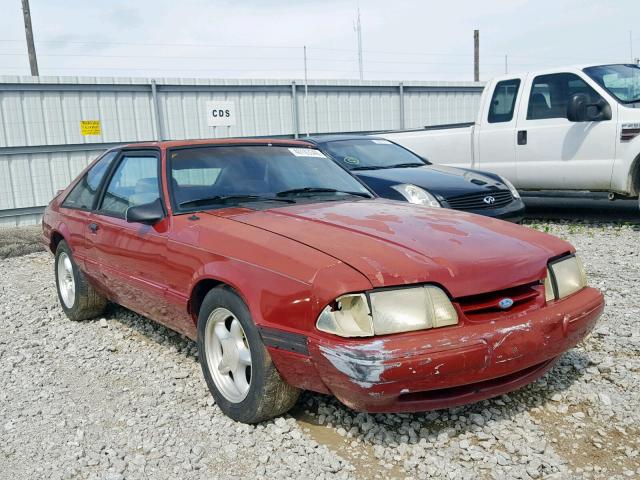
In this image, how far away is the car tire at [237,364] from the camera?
2848mm

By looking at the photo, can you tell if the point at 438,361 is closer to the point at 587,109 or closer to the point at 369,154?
the point at 369,154

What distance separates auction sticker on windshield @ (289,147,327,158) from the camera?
4.28 m

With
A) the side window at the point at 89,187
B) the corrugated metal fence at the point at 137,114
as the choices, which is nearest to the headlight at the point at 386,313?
the side window at the point at 89,187

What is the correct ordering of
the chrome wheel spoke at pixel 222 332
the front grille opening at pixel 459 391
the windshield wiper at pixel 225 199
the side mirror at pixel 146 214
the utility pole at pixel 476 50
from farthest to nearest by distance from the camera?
the utility pole at pixel 476 50
the windshield wiper at pixel 225 199
the side mirror at pixel 146 214
the chrome wheel spoke at pixel 222 332
the front grille opening at pixel 459 391

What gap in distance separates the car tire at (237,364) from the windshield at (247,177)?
0.79 meters

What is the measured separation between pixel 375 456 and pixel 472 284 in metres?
0.87

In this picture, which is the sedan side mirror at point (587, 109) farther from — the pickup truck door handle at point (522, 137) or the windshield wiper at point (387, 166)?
the windshield wiper at point (387, 166)

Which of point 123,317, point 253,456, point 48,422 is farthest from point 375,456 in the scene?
point 123,317

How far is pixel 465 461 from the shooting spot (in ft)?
8.70

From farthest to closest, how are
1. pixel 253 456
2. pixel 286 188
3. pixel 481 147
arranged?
1. pixel 481 147
2. pixel 286 188
3. pixel 253 456

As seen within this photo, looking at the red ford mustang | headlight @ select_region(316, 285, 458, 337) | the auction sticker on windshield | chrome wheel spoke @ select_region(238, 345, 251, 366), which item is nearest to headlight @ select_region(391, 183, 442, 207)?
the auction sticker on windshield

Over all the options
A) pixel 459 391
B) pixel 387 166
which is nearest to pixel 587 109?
pixel 387 166

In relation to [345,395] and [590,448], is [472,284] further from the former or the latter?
[590,448]

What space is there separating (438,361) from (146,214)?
1.93 metres
